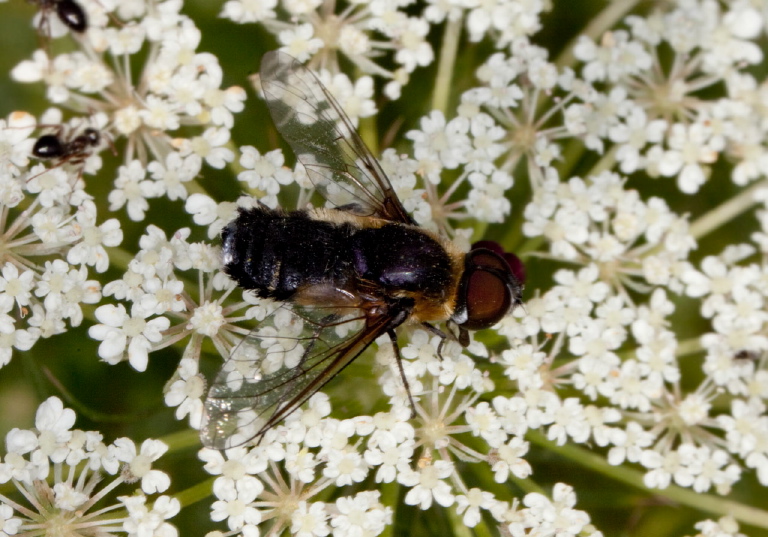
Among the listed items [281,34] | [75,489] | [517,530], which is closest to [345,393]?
[517,530]

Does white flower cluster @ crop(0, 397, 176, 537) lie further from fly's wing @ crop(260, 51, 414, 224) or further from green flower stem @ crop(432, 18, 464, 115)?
green flower stem @ crop(432, 18, 464, 115)

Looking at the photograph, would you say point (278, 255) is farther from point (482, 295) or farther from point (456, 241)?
point (456, 241)

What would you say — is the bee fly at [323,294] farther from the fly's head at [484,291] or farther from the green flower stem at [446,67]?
the green flower stem at [446,67]

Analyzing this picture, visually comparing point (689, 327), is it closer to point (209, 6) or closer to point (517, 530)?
point (517, 530)

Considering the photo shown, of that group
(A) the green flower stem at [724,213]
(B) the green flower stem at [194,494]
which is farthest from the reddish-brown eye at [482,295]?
(A) the green flower stem at [724,213]

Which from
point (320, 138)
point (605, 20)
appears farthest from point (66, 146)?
point (605, 20)

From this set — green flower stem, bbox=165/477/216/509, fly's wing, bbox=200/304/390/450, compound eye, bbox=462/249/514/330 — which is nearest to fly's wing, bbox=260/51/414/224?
compound eye, bbox=462/249/514/330
